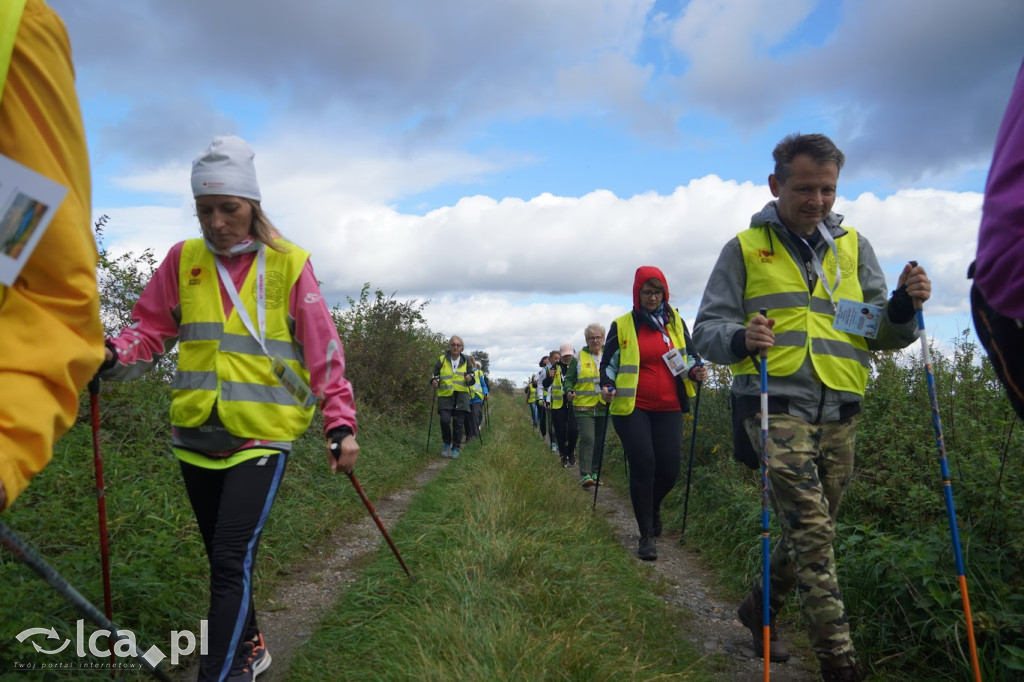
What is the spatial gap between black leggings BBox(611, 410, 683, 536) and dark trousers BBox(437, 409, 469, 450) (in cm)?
750

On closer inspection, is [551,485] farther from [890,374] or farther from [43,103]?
[43,103]

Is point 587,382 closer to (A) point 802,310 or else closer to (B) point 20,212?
(A) point 802,310

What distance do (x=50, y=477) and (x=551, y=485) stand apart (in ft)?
14.6

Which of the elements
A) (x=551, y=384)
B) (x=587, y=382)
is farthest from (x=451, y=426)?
(x=587, y=382)

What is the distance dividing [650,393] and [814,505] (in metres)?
3.14

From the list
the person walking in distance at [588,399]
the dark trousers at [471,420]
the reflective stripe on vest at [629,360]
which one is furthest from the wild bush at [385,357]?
the reflective stripe on vest at [629,360]

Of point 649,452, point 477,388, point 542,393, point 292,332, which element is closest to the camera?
point 292,332

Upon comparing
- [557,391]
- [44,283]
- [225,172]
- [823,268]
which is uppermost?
[225,172]

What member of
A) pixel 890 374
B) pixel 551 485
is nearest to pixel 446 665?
pixel 551 485

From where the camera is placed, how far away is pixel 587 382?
10703mm

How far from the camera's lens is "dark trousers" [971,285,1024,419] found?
1622mm

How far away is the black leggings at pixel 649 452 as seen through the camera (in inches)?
242

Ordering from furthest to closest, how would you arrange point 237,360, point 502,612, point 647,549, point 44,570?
point 647,549 → point 502,612 → point 237,360 → point 44,570

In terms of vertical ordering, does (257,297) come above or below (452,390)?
above
